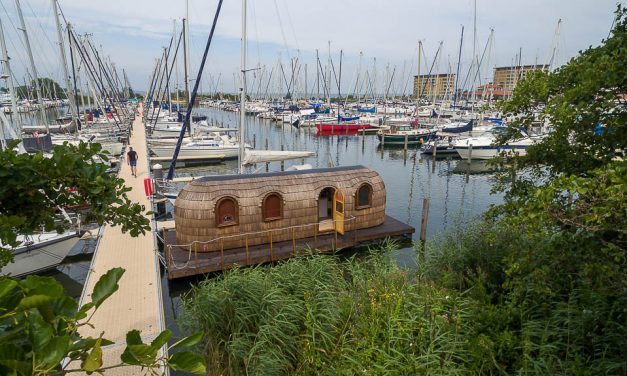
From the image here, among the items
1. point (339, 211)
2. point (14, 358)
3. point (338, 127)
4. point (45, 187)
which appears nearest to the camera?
point (14, 358)

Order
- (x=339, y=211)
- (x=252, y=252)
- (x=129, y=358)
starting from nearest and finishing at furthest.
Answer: (x=129, y=358)
(x=252, y=252)
(x=339, y=211)

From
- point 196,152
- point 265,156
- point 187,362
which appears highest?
point 187,362

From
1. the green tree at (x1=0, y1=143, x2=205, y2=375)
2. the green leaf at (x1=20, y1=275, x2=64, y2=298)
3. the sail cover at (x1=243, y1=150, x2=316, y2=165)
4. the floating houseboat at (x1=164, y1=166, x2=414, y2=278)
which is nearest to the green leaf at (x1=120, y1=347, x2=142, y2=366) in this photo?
the green tree at (x1=0, y1=143, x2=205, y2=375)

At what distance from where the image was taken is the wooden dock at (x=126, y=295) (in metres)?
8.05

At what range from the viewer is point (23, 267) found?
39.8 ft

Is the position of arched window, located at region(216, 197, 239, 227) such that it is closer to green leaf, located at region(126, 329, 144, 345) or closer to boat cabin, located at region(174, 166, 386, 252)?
boat cabin, located at region(174, 166, 386, 252)

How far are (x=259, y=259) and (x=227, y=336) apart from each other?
490 centimetres

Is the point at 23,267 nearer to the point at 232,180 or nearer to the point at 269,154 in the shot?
the point at 232,180

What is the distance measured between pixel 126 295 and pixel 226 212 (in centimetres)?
374

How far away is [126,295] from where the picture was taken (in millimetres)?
9602

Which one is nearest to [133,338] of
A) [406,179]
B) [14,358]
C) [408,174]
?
[14,358]

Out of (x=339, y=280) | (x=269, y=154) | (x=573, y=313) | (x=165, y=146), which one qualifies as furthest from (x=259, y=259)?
(x=165, y=146)

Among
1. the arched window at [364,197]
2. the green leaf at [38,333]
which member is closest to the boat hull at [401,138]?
the arched window at [364,197]

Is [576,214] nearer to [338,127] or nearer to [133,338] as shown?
[133,338]
